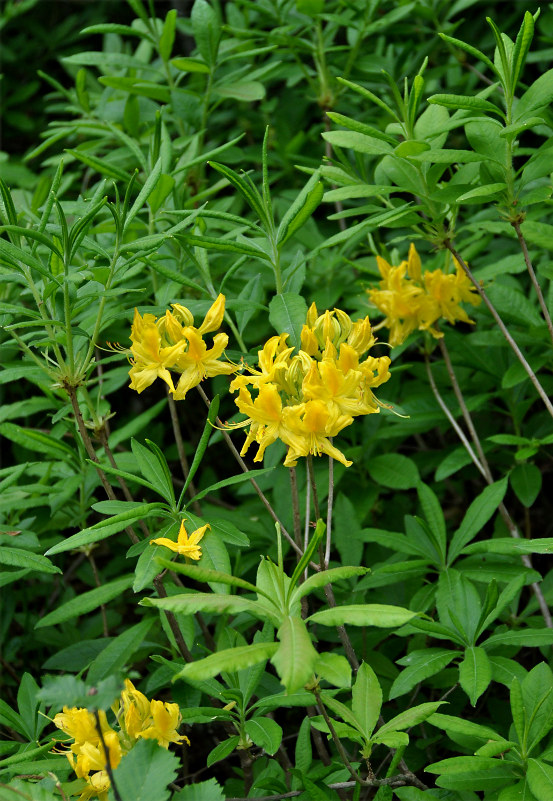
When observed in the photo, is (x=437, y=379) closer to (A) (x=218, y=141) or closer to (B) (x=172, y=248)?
(B) (x=172, y=248)

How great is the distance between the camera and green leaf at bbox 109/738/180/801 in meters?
1.19

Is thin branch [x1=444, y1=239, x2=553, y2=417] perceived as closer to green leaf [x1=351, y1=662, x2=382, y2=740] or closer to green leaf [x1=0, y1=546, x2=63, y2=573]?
green leaf [x1=351, y1=662, x2=382, y2=740]

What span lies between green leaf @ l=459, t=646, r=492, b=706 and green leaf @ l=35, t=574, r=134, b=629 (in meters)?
0.81

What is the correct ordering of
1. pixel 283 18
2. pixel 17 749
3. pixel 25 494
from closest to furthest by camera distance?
pixel 17 749, pixel 25 494, pixel 283 18

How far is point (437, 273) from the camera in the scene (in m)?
2.14

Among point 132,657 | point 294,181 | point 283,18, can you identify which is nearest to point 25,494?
point 132,657

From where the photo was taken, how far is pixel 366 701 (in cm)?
152

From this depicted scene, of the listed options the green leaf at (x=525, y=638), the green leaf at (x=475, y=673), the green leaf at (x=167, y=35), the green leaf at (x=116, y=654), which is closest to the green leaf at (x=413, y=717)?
the green leaf at (x=475, y=673)

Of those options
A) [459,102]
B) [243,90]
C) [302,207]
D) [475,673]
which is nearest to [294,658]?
[475,673]

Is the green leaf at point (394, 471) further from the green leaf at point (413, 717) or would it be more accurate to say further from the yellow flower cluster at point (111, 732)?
the yellow flower cluster at point (111, 732)

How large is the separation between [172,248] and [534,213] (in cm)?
98

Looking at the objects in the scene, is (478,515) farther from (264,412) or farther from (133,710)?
(133,710)

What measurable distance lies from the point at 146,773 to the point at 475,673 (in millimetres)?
701

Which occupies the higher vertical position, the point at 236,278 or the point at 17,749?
the point at 236,278
